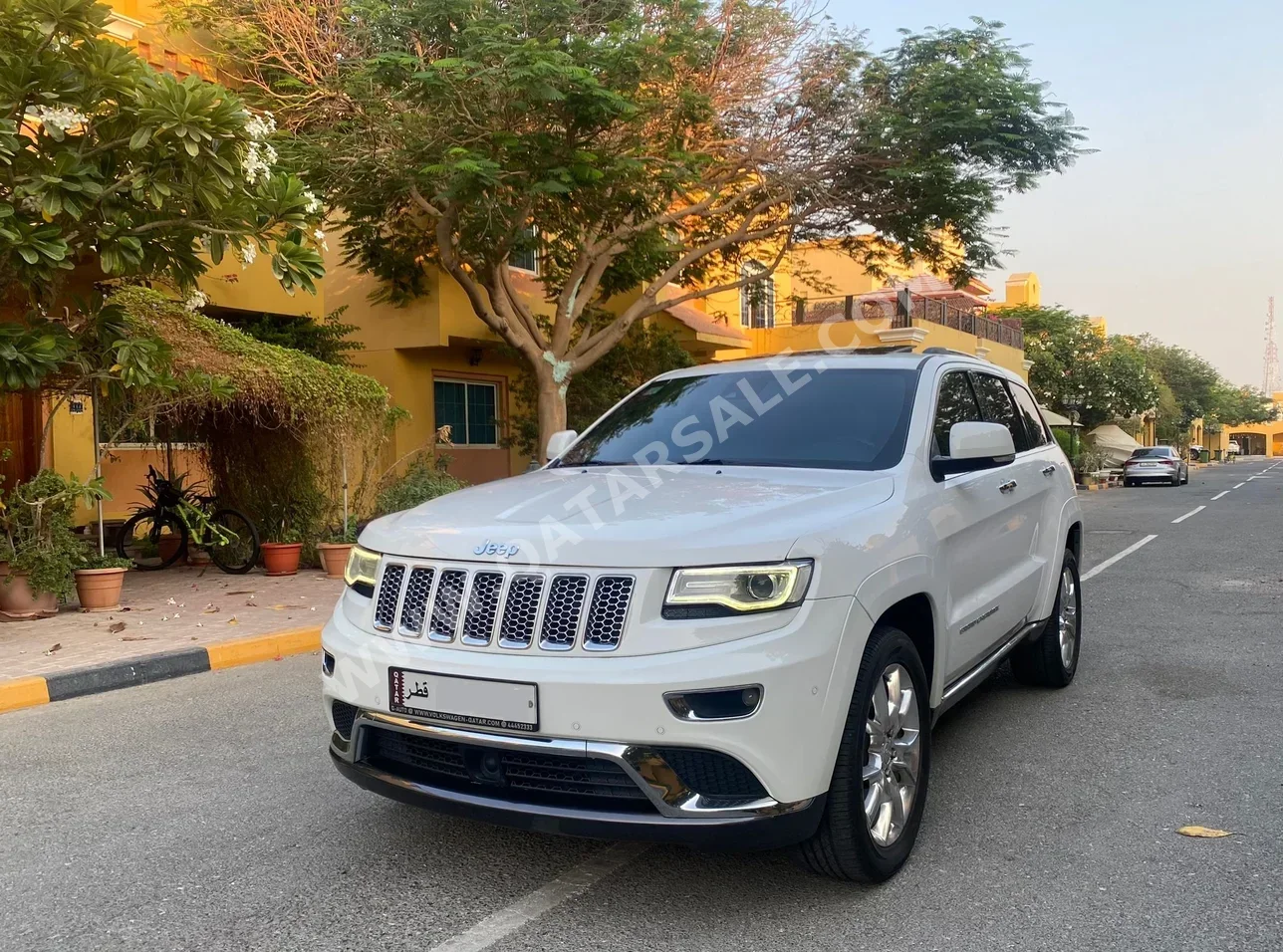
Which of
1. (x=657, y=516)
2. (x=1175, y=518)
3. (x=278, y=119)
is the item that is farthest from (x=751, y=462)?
(x=1175, y=518)

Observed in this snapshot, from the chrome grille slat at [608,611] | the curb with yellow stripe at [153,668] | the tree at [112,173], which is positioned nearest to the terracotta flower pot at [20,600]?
the tree at [112,173]

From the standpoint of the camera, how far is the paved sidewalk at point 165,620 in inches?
282

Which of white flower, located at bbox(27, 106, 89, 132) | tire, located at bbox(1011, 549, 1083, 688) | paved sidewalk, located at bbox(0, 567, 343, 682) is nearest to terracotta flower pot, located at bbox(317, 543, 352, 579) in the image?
paved sidewalk, located at bbox(0, 567, 343, 682)

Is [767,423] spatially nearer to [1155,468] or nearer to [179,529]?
[179,529]

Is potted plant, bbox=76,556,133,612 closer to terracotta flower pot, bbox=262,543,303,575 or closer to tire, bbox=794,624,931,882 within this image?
terracotta flower pot, bbox=262,543,303,575

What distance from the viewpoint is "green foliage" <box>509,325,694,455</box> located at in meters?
19.3

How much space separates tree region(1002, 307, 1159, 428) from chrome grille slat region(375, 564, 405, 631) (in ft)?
132

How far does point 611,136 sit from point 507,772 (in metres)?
10.7

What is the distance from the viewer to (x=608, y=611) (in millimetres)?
2943

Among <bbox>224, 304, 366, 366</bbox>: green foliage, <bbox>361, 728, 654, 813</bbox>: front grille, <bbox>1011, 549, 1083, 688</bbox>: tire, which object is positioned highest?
<bbox>224, 304, 366, 366</bbox>: green foliage

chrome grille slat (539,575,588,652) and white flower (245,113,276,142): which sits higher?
white flower (245,113,276,142)

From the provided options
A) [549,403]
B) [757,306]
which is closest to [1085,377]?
[757,306]

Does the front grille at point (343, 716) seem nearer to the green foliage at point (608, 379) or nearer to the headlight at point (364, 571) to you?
the headlight at point (364, 571)

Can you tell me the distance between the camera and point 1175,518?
19188mm
